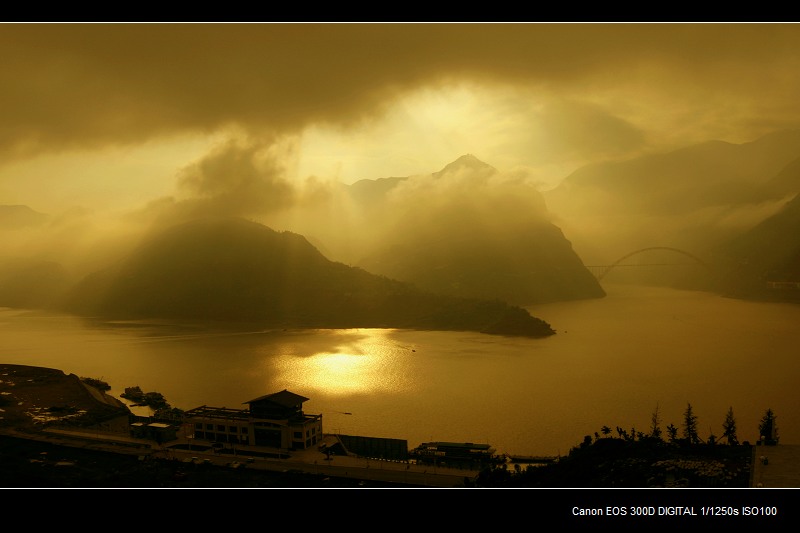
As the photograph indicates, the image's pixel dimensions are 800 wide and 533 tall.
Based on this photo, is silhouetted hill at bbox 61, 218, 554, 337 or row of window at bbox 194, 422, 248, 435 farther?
Answer: silhouetted hill at bbox 61, 218, 554, 337


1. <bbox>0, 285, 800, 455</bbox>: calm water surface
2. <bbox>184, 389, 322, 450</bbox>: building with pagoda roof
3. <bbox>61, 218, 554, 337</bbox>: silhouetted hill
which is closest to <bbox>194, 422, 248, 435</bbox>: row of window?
<bbox>184, 389, 322, 450</bbox>: building with pagoda roof

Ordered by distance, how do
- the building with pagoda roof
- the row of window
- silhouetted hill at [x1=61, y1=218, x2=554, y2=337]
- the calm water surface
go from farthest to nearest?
1. silhouetted hill at [x1=61, y1=218, x2=554, y2=337]
2. the calm water surface
3. the row of window
4. the building with pagoda roof

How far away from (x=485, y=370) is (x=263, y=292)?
61.2ft

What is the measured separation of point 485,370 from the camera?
1716cm

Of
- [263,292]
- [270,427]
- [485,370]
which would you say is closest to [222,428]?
[270,427]

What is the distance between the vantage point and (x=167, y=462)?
870cm

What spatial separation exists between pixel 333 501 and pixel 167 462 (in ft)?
17.1

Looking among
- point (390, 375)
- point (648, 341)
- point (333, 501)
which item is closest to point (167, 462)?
point (333, 501)

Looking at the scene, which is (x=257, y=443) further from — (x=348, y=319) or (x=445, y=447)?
(x=348, y=319)

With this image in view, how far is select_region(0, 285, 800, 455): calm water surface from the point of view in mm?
11578

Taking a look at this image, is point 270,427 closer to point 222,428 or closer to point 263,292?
point 222,428

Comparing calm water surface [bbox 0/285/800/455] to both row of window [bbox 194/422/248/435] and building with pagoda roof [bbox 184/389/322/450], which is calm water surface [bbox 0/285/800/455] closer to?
building with pagoda roof [bbox 184/389/322/450]

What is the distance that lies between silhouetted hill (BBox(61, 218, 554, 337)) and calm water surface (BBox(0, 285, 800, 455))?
3.03 m

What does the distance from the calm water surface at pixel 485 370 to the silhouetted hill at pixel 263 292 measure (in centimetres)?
303
